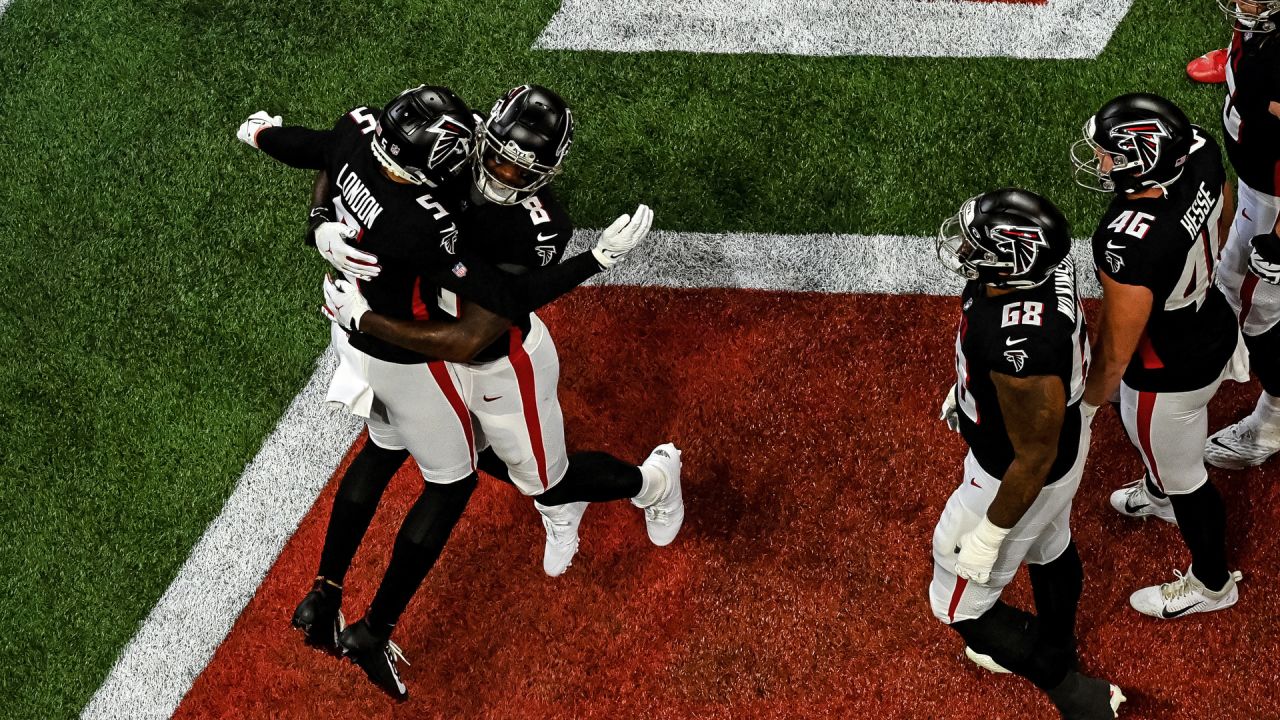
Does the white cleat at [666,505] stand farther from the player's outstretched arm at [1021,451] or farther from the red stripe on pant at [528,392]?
the player's outstretched arm at [1021,451]

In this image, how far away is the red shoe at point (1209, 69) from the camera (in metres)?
5.07

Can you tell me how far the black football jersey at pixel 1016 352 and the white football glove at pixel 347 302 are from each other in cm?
169

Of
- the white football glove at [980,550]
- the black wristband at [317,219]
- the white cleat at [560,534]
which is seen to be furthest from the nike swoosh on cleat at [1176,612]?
the black wristband at [317,219]

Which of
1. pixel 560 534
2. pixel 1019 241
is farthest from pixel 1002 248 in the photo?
pixel 560 534

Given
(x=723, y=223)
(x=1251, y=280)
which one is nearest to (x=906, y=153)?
(x=723, y=223)

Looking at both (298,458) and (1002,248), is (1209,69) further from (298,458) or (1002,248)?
(298,458)

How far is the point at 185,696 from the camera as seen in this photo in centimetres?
424

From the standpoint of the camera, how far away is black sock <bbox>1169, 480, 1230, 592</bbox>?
3.65m

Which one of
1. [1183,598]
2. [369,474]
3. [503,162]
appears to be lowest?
[1183,598]

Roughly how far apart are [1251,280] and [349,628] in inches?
127

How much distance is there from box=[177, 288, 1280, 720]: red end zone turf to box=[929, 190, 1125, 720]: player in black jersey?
0.46 m

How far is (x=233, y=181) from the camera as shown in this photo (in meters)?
5.38

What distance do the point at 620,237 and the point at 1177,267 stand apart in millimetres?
1538

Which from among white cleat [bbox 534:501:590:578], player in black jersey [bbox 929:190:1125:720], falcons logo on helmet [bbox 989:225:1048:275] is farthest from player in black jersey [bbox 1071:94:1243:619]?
white cleat [bbox 534:501:590:578]
